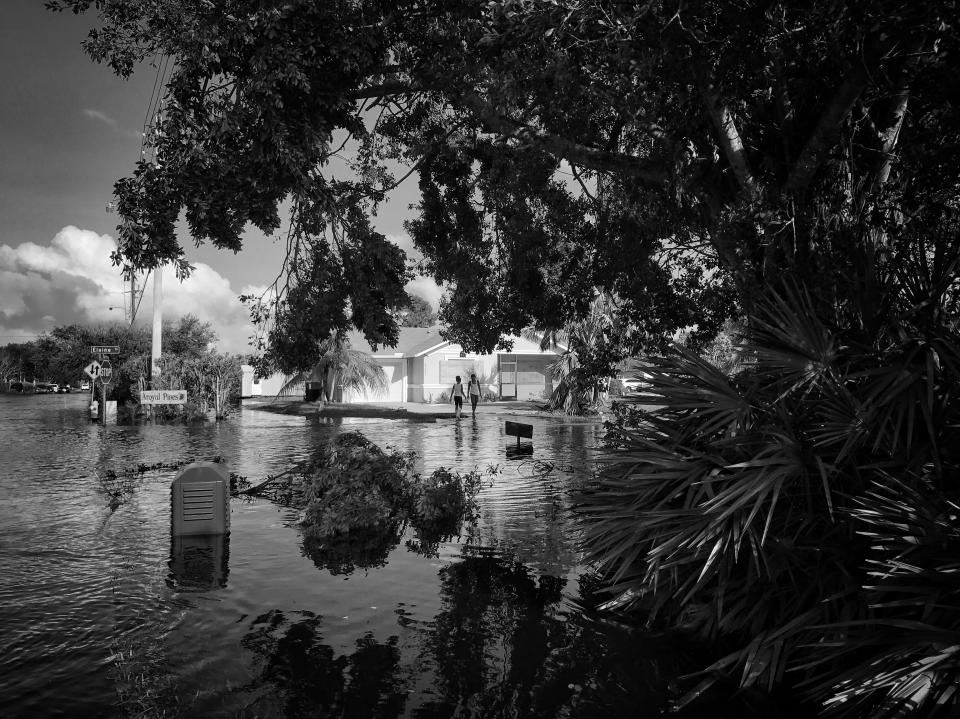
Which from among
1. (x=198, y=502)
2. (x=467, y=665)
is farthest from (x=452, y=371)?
(x=467, y=665)

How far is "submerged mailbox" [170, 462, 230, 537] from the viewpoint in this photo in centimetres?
837

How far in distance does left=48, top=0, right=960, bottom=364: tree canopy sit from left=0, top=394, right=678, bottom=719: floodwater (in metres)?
3.23

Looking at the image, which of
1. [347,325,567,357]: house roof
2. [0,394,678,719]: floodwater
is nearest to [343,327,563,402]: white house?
[347,325,567,357]: house roof

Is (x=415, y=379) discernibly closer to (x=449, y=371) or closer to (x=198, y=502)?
(x=449, y=371)

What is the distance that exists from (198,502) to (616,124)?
7.24 metres

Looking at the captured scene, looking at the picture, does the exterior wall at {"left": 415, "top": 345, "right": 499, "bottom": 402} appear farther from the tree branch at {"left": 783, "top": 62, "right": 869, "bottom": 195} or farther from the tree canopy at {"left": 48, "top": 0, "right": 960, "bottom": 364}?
the tree branch at {"left": 783, "top": 62, "right": 869, "bottom": 195}

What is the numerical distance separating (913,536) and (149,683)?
4.52 m

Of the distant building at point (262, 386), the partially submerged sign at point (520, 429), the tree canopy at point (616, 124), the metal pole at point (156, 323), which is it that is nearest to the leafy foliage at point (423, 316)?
the distant building at point (262, 386)

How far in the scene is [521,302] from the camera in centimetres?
1244

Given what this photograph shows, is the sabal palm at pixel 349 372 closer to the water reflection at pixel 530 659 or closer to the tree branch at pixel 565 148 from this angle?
the tree branch at pixel 565 148

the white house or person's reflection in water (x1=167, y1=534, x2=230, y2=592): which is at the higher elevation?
the white house

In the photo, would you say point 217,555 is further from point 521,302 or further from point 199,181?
point 521,302

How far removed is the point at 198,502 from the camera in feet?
27.7

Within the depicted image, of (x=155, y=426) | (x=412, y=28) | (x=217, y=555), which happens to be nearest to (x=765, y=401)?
(x=217, y=555)
